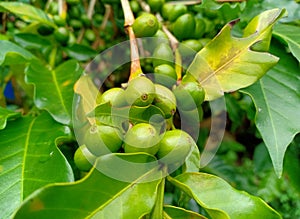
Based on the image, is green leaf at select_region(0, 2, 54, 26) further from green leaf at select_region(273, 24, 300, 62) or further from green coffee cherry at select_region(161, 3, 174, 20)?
green leaf at select_region(273, 24, 300, 62)

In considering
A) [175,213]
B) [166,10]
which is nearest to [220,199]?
[175,213]

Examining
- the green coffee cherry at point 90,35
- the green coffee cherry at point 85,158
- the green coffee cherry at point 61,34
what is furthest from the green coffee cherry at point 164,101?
the green coffee cherry at point 90,35

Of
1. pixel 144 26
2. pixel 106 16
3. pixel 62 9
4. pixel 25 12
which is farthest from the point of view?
pixel 106 16

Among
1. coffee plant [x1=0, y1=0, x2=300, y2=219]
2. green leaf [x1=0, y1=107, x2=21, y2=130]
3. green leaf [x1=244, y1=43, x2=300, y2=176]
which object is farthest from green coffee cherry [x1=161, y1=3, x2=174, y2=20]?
green leaf [x1=0, y1=107, x2=21, y2=130]

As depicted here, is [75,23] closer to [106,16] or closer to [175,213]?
[106,16]

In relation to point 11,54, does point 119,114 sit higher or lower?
higher

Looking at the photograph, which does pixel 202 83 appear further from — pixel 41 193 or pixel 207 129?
pixel 207 129

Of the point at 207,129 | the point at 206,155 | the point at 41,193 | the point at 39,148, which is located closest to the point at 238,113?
the point at 207,129
